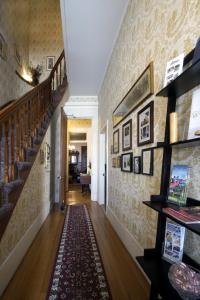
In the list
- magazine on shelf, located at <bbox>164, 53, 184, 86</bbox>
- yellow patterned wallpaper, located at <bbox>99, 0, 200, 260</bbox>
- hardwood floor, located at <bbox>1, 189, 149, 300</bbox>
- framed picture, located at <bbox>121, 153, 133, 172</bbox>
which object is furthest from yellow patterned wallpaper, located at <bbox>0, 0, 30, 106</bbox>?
magazine on shelf, located at <bbox>164, 53, 184, 86</bbox>

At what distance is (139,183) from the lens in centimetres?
233

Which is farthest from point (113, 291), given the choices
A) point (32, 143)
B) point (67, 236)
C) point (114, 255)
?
point (32, 143)

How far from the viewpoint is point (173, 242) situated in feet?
4.37

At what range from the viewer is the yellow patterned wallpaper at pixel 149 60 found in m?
1.34

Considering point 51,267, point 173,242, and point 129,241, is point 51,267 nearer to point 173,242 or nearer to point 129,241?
point 129,241

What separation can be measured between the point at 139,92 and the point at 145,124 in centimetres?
41

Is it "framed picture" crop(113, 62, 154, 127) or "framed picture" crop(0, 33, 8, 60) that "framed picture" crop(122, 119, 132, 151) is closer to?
"framed picture" crop(113, 62, 154, 127)

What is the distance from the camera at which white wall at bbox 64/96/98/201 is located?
Answer: 614 centimetres

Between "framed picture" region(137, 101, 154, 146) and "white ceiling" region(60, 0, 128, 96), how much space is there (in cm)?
166

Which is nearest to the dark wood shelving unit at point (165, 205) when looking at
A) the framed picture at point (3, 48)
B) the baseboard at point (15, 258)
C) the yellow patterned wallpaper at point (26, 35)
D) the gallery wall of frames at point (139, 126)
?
the gallery wall of frames at point (139, 126)

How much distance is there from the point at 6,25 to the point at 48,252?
14.7ft

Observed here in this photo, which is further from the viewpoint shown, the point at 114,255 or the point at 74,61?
the point at 74,61

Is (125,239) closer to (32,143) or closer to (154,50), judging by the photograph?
(32,143)

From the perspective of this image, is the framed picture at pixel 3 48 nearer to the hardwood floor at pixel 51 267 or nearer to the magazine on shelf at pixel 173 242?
the hardwood floor at pixel 51 267
